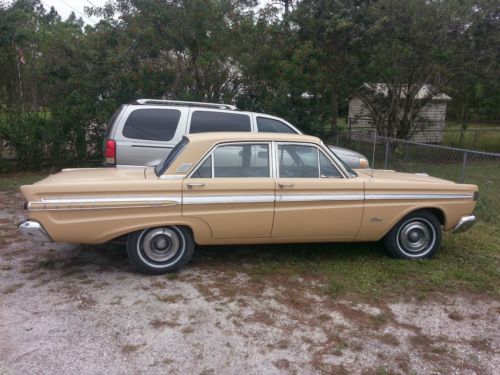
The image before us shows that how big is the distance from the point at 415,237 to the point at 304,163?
164cm

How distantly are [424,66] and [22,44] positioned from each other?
1104cm

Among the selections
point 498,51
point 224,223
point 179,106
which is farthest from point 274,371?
point 498,51

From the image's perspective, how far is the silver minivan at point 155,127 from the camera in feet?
24.9

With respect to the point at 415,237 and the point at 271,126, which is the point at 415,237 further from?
the point at 271,126

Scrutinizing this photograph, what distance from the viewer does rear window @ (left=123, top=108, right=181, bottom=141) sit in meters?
7.64

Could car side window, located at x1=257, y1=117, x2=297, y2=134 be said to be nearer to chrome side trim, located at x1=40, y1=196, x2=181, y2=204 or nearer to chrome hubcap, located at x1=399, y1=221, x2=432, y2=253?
chrome hubcap, located at x1=399, y1=221, x2=432, y2=253

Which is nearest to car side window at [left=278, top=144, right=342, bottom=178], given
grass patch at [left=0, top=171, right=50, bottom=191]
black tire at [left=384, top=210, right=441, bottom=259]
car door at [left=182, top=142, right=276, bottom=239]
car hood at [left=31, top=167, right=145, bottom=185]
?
car door at [left=182, top=142, right=276, bottom=239]

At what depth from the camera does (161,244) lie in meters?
5.07

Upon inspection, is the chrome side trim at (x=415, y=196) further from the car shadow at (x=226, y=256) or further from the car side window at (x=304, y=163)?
the car shadow at (x=226, y=256)

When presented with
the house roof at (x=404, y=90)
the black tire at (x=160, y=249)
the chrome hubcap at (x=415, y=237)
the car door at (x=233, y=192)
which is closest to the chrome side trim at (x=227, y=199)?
the car door at (x=233, y=192)

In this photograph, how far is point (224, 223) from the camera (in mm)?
5137

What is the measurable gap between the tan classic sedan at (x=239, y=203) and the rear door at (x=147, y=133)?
6.35 feet

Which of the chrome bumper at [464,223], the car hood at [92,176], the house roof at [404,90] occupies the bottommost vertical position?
the chrome bumper at [464,223]

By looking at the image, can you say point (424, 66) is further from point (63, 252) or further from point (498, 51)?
point (63, 252)
